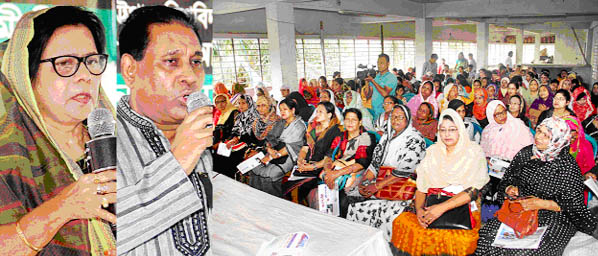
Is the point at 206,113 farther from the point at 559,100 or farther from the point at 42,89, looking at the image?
the point at 559,100

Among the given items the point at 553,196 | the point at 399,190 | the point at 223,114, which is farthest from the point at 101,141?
the point at 223,114

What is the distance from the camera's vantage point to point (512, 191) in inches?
104

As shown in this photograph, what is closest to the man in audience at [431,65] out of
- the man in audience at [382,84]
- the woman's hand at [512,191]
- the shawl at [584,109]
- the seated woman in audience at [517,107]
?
the man in audience at [382,84]

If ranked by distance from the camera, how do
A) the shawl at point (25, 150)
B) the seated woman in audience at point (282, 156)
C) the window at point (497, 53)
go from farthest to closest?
the window at point (497, 53) < the seated woman in audience at point (282, 156) < the shawl at point (25, 150)

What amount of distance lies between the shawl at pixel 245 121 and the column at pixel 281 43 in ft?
9.11

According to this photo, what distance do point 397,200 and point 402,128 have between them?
606 mm

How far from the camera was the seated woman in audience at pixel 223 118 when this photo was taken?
15.4 ft

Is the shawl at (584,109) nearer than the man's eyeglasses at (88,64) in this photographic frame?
No

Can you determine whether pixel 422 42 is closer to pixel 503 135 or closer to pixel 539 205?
pixel 503 135

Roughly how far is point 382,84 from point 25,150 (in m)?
4.72

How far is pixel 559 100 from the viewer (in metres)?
3.76

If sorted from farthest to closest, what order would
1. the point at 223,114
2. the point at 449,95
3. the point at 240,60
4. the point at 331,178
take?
the point at 240,60 → the point at 449,95 → the point at 223,114 → the point at 331,178

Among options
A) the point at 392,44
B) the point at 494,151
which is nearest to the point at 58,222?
the point at 494,151

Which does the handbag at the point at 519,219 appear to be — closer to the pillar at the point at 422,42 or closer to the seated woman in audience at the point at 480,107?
the seated woman in audience at the point at 480,107
